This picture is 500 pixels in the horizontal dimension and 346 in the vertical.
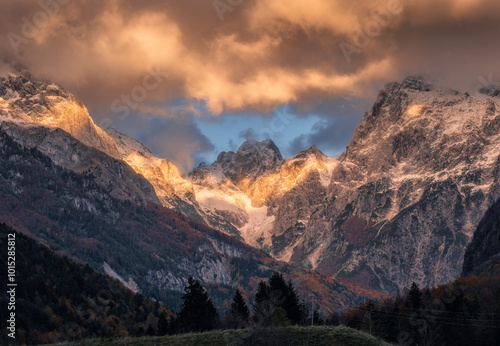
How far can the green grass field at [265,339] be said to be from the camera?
81.1 m

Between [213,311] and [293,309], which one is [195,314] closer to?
[213,311]

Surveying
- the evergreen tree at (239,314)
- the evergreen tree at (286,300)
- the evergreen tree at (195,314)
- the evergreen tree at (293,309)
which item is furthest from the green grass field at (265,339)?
the evergreen tree at (293,309)

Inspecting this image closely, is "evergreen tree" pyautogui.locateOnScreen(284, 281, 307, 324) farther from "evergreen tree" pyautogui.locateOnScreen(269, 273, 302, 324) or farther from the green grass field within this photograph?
the green grass field

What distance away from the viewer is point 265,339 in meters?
81.4

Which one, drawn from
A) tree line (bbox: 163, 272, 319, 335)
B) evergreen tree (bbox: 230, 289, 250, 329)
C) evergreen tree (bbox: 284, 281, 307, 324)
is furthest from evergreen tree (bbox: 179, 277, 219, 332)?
evergreen tree (bbox: 284, 281, 307, 324)

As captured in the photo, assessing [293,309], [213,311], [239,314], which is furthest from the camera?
[239,314]

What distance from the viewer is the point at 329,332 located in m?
83.7

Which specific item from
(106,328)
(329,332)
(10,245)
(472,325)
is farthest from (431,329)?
(10,245)

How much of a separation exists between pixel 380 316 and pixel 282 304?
46.8 metres

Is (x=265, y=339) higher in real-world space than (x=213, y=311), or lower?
lower

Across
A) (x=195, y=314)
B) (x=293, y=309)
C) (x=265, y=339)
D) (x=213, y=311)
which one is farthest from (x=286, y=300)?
(x=265, y=339)

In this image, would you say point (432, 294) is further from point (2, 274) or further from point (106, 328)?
point (2, 274)

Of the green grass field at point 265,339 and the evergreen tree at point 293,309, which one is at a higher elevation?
the evergreen tree at point 293,309

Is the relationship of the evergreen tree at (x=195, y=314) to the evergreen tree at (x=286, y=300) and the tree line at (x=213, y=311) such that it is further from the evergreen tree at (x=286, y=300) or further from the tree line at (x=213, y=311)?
the evergreen tree at (x=286, y=300)
